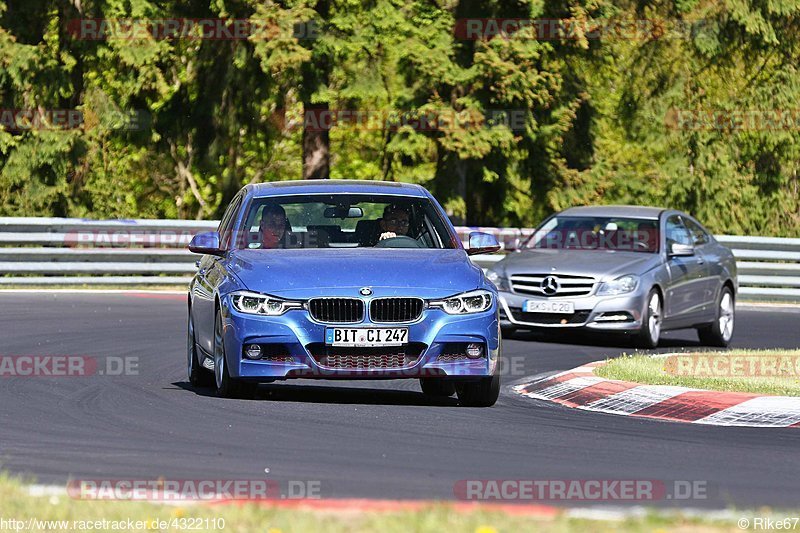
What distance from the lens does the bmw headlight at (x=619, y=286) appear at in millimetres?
18500

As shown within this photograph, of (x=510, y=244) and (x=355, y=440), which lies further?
(x=510, y=244)

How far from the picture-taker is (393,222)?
12492mm

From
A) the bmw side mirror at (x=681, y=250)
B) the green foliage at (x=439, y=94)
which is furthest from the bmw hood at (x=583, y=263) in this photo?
the green foliage at (x=439, y=94)

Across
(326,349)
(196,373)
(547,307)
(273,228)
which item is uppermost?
(273,228)

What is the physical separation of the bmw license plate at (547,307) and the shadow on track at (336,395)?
5.72 m

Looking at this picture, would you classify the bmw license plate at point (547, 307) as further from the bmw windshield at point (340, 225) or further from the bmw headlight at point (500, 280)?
the bmw windshield at point (340, 225)

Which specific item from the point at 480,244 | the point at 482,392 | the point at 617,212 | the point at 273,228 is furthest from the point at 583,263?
the point at 482,392

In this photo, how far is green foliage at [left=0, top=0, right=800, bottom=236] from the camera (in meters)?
32.6

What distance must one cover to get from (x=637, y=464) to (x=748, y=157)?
3444cm

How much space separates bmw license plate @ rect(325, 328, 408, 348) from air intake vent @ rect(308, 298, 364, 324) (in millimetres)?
75

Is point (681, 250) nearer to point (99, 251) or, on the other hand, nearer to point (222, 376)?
point (222, 376)

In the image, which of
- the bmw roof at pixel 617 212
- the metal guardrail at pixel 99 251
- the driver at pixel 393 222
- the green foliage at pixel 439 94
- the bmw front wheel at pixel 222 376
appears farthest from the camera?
the green foliage at pixel 439 94

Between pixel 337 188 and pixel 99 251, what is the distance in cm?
1373

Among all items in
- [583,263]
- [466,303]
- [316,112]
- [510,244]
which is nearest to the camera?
[466,303]
